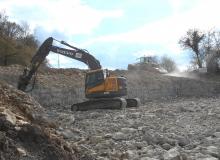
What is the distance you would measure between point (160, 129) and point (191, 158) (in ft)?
14.4

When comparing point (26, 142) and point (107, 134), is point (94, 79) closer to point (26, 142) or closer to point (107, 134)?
point (107, 134)

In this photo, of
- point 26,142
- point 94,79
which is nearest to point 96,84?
point 94,79

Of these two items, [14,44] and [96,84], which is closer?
[96,84]

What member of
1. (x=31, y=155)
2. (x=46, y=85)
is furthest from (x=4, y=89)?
(x=46, y=85)

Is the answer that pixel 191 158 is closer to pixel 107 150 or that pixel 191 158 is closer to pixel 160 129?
pixel 107 150

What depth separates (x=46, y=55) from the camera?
25672 millimetres

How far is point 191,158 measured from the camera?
1184cm

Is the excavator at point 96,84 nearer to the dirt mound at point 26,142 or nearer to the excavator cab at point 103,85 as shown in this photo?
the excavator cab at point 103,85

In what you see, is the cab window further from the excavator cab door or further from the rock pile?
the rock pile

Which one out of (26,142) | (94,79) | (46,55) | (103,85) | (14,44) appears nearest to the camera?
(26,142)

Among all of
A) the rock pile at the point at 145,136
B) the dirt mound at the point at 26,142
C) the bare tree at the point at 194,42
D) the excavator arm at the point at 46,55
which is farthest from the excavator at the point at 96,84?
the bare tree at the point at 194,42

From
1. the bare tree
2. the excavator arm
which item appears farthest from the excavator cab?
the bare tree

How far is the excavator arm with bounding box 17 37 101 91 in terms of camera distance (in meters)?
24.7

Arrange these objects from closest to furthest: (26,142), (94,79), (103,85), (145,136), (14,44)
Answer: (26,142), (145,136), (103,85), (94,79), (14,44)
